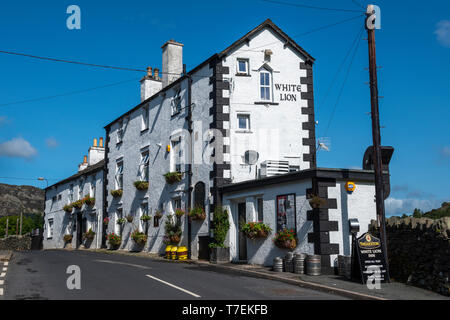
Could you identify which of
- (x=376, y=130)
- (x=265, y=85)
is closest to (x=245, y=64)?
(x=265, y=85)

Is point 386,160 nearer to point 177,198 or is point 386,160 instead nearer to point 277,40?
point 277,40

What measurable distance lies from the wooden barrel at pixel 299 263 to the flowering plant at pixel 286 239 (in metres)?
0.72

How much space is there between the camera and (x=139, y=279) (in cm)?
1249

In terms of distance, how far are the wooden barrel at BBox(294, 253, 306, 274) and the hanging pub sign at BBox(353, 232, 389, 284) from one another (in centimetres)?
205

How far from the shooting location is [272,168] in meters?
20.1

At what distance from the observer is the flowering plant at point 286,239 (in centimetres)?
1561

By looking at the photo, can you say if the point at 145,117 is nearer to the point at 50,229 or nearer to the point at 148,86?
the point at 148,86

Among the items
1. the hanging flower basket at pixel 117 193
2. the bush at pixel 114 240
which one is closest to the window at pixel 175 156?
the hanging flower basket at pixel 117 193

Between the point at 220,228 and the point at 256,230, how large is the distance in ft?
8.41

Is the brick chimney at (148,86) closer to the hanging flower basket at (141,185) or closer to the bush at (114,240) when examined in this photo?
the hanging flower basket at (141,185)

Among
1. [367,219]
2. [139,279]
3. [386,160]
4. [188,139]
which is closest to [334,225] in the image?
[367,219]

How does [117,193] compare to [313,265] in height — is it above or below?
above

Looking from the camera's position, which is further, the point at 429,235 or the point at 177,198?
the point at 177,198
